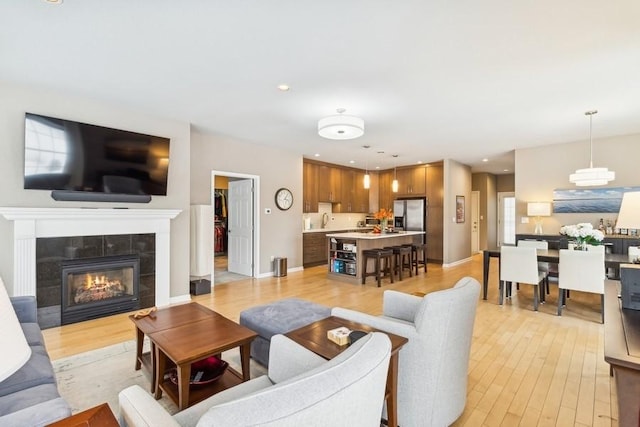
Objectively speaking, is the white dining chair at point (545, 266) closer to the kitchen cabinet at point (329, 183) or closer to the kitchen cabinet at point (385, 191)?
the kitchen cabinet at point (385, 191)

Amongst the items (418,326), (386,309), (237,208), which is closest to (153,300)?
(237,208)

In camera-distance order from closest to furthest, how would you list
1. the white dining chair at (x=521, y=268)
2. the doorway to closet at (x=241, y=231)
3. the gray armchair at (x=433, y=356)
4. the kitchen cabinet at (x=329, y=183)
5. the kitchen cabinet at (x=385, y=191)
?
the gray armchair at (x=433, y=356), the white dining chair at (x=521, y=268), the doorway to closet at (x=241, y=231), the kitchen cabinet at (x=329, y=183), the kitchen cabinet at (x=385, y=191)

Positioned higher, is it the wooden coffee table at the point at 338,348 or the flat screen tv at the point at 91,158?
the flat screen tv at the point at 91,158

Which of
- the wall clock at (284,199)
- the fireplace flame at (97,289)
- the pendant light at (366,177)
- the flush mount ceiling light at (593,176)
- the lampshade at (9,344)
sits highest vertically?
the pendant light at (366,177)

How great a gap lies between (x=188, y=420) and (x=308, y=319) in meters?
1.43

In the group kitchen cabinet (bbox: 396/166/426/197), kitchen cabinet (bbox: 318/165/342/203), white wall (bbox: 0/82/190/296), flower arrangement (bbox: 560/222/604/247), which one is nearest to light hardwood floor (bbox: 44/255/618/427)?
white wall (bbox: 0/82/190/296)

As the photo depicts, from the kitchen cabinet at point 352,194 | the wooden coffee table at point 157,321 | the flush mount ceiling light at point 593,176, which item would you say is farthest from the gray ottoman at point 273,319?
the kitchen cabinet at point 352,194

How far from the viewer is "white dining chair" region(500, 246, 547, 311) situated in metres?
4.19

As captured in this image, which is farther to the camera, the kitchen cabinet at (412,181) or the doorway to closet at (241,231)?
the kitchen cabinet at (412,181)

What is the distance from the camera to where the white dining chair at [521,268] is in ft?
13.7

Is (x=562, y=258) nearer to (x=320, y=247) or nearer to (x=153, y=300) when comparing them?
(x=320, y=247)

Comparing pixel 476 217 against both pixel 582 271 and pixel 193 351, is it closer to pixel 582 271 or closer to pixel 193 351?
pixel 582 271

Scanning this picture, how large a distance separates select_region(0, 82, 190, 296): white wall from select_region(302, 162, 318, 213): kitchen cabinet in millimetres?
3317

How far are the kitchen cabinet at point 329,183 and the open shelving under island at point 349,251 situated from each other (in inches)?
79.4
